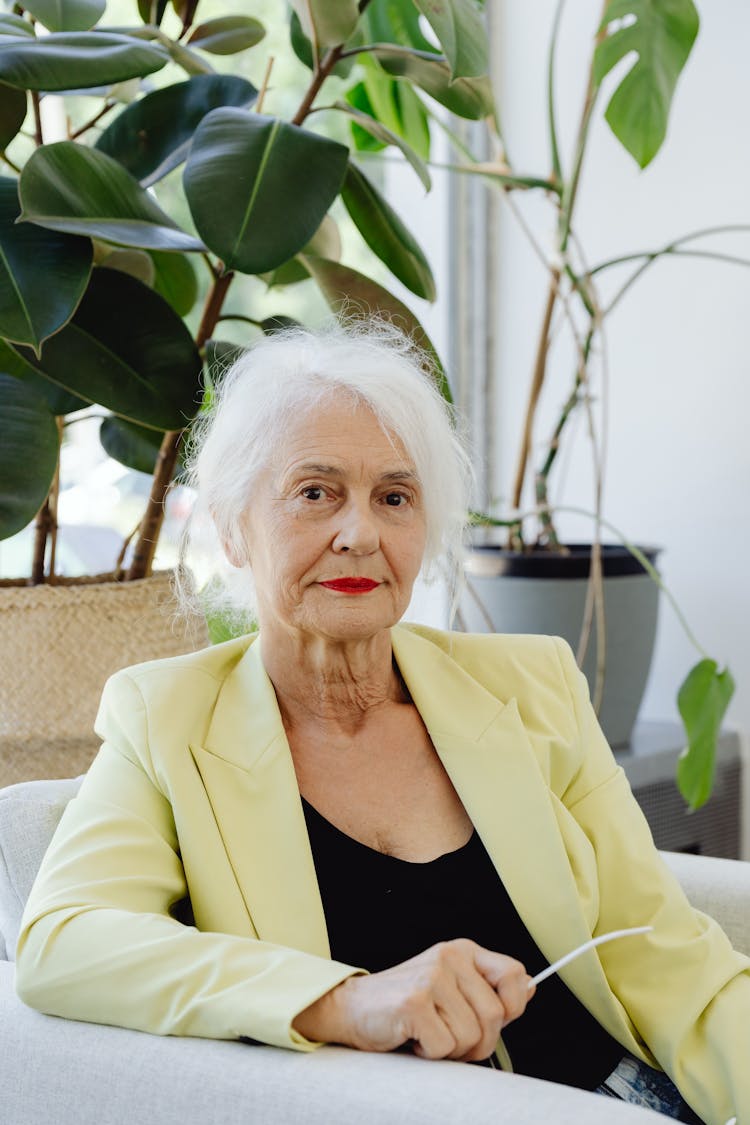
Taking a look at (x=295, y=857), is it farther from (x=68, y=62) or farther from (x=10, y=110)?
(x=10, y=110)

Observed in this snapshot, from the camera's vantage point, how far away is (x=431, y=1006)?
1.05m

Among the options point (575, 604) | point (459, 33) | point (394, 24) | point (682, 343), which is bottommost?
point (575, 604)

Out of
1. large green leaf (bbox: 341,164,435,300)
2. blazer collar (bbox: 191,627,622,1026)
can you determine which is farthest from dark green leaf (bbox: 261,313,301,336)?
blazer collar (bbox: 191,627,622,1026)

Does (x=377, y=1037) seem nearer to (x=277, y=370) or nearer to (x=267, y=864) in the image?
(x=267, y=864)

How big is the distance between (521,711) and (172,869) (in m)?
0.42

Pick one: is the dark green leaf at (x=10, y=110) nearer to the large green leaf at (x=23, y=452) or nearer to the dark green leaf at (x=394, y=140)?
the large green leaf at (x=23, y=452)

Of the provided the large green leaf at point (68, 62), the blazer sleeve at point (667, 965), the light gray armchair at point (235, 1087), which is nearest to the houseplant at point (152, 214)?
the large green leaf at point (68, 62)

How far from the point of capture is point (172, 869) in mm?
1281

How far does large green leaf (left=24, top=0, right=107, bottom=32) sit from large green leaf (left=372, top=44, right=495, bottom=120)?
16.4 inches

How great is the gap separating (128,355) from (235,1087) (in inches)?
43.1

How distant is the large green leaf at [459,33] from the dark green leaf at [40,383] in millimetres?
672

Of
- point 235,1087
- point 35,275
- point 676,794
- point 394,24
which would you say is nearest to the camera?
point 235,1087

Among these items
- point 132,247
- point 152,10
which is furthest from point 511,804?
point 152,10

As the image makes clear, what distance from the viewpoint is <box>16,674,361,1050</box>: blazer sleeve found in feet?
3.49
